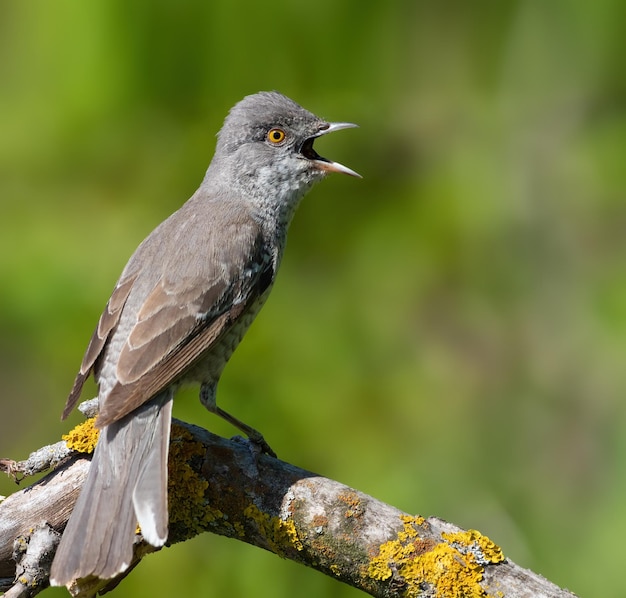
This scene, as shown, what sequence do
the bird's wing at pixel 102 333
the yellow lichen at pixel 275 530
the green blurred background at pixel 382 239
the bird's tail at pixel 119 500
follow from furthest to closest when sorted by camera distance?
the green blurred background at pixel 382 239, the bird's wing at pixel 102 333, the yellow lichen at pixel 275 530, the bird's tail at pixel 119 500

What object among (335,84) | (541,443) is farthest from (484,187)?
(541,443)

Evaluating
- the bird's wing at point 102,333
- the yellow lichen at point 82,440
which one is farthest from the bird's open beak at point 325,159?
the yellow lichen at point 82,440

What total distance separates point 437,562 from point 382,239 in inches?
81.8

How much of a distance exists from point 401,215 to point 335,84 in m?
0.87

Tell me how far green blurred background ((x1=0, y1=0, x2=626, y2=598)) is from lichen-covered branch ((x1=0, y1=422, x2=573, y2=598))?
28.5 inches

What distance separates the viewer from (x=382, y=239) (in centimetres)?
495

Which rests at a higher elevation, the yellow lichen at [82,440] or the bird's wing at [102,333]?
the bird's wing at [102,333]

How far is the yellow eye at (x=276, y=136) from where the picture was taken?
5000mm

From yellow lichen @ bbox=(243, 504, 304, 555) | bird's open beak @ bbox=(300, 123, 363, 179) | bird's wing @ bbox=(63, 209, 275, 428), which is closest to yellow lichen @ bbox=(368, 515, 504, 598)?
yellow lichen @ bbox=(243, 504, 304, 555)

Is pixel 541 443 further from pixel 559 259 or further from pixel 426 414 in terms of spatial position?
pixel 559 259

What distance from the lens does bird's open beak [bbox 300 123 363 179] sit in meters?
4.72

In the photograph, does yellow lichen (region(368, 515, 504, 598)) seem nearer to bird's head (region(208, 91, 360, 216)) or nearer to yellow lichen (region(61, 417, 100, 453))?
yellow lichen (region(61, 417, 100, 453))

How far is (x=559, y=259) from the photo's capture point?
5004 mm

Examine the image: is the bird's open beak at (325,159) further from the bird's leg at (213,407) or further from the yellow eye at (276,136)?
the bird's leg at (213,407)
